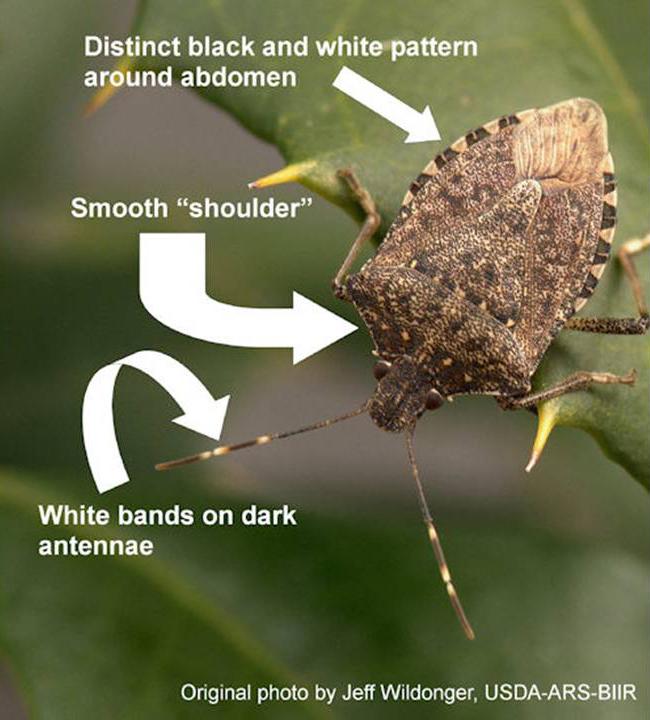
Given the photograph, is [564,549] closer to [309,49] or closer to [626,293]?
[626,293]

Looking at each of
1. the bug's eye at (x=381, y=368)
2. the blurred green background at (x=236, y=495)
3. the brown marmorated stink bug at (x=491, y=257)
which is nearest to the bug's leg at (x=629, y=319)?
the brown marmorated stink bug at (x=491, y=257)

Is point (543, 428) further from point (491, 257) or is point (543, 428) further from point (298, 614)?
point (298, 614)

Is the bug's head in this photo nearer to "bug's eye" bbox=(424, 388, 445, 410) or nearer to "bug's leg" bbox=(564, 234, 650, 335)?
"bug's eye" bbox=(424, 388, 445, 410)

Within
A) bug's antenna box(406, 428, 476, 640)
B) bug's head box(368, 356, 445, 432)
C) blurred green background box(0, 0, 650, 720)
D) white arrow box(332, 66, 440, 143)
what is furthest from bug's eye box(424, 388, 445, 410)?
white arrow box(332, 66, 440, 143)

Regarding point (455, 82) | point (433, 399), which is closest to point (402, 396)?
point (433, 399)

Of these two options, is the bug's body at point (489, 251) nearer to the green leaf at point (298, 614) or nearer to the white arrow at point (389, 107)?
the white arrow at point (389, 107)

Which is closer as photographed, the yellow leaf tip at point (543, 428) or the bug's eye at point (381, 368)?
the yellow leaf tip at point (543, 428)

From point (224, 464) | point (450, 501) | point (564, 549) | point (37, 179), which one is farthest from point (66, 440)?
point (564, 549)
